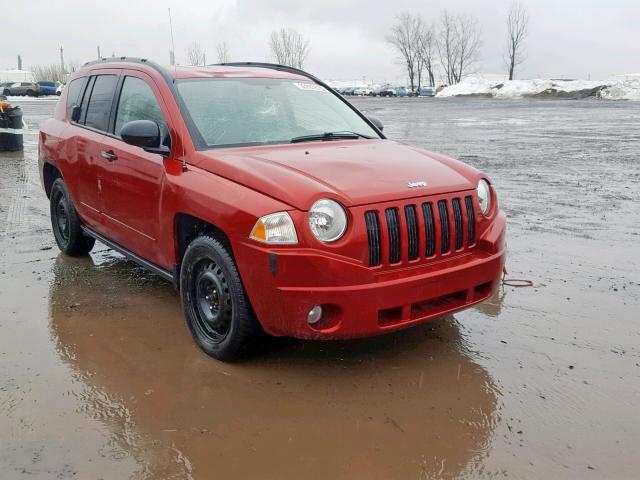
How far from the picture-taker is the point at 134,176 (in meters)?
4.48

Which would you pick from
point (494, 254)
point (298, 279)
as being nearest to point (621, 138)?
point (494, 254)

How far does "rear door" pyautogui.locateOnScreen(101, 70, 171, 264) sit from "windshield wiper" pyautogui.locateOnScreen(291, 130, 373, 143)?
898 mm

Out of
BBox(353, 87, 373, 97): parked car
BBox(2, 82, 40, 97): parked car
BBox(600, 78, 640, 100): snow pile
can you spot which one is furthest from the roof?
BBox(353, 87, 373, 97): parked car

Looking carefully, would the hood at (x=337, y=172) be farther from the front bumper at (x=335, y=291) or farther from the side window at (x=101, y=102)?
the side window at (x=101, y=102)

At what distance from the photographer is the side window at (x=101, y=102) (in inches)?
202

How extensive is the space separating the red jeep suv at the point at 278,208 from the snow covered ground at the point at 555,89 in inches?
1936

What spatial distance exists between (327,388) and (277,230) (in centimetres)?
93

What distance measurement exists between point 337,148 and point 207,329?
4.73ft

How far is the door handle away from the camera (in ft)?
15.6

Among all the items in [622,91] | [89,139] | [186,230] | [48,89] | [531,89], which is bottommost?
[186,230]

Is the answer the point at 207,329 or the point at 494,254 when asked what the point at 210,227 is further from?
the point at 494,254

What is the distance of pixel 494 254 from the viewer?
150 inches

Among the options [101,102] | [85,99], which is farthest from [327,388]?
[85,99]

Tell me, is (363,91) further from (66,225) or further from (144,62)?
(144,62)
